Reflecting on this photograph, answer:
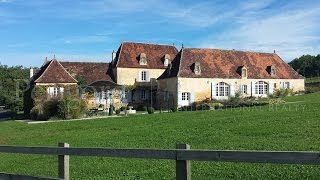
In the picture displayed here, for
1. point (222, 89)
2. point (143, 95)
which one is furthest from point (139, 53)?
point (222, 89)

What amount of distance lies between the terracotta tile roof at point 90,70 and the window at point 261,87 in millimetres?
18055

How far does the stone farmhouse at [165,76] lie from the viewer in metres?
48.5

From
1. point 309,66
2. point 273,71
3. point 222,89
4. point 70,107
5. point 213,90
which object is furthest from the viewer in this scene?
point 309,66

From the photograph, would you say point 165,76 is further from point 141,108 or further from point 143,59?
point 143,59

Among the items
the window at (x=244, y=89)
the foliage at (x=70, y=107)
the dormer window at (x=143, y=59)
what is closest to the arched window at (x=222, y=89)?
the window at (x=244, y=89)

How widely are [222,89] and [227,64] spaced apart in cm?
338

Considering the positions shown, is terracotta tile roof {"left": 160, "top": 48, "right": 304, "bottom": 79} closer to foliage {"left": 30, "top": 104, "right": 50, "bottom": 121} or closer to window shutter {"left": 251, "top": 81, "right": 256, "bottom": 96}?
window shutter {"left": 251, "top": 81, "right": 256, "bottom": 96}

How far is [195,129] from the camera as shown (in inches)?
728

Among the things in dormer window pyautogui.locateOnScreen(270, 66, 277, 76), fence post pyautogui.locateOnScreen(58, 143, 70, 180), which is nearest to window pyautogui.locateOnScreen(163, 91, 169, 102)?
dormer window pyautogui.locateOnScreen(270, 66, 277, 76)

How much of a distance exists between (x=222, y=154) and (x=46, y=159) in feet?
33.8

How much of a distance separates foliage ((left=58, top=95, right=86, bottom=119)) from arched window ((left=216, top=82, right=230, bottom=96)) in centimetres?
1975

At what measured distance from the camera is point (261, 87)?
179 ft

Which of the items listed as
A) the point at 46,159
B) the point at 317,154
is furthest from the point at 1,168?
the point at 317,154

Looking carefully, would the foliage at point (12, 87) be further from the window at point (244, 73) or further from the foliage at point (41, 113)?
the window at point (244, 73)
